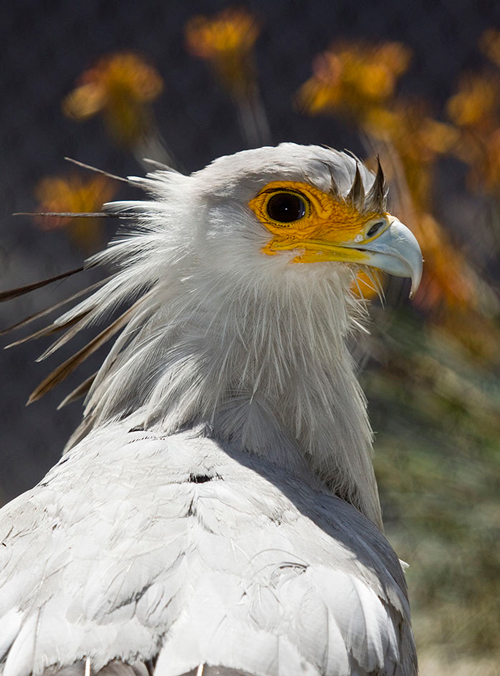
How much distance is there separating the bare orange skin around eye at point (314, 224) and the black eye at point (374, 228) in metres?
0.01

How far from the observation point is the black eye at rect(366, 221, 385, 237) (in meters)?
1.50

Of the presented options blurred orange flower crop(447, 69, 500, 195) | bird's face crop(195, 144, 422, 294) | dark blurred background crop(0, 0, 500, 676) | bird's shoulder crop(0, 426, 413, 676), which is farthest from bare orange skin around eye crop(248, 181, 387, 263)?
blurred orange flower crop(447, 69, 500, 195)

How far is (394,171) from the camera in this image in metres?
2.14

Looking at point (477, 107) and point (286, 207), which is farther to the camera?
point (477, 107)

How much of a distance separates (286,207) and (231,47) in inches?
Answer: 32.4

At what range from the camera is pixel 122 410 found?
4.92ft

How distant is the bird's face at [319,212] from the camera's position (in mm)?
1467

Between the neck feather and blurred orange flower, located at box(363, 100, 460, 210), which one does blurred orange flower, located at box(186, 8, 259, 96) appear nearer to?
blurred orange flower, located at box(363, 100, 460, 210)

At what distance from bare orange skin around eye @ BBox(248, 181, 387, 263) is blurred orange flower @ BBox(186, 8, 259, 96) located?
81cm

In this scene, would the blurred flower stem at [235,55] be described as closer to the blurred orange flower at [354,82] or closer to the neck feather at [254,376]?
the blurred orange flower at [354,82]

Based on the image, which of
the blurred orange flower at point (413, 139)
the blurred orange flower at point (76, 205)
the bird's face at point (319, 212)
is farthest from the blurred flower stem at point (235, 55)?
the bird's face at point (319, 212)

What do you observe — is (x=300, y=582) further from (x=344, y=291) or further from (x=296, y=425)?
(x=344, y=291)

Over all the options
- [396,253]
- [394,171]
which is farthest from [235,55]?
[396,253]

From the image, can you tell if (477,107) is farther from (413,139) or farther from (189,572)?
(189,572)
